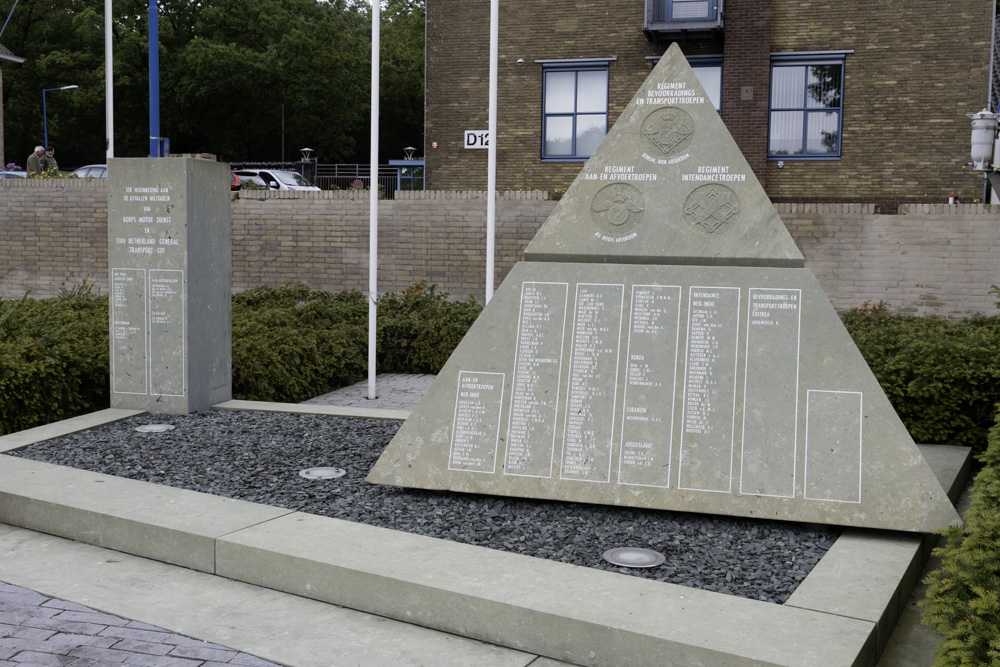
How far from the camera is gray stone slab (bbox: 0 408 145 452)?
267 inches

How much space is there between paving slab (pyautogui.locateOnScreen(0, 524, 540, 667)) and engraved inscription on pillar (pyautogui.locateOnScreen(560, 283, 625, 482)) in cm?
153

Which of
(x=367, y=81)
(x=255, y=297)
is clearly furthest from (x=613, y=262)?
(x=367, y=81)

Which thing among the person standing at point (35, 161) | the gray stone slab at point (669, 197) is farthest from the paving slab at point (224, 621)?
the person standing at point (35, 161)

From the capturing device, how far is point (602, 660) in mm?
3730

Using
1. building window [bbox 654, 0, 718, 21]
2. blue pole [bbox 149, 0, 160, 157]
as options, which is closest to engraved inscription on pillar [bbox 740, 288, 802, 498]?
blue pole [bbox 149, 0, 160, 157]

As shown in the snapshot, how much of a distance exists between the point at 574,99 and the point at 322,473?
1788 centimetres

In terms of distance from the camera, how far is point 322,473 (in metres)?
6.02

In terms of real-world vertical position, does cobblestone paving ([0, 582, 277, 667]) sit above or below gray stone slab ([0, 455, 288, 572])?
below

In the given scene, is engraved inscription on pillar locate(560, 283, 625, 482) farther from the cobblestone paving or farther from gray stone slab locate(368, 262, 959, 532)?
the cobblestone paving

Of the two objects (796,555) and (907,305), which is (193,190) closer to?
(796,555)

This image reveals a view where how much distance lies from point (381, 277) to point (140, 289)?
8.26m

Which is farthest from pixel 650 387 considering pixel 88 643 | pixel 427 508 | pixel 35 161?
pixel 35 161

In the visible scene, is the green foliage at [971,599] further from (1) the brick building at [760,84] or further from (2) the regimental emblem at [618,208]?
(1) the brick building at [760,84]

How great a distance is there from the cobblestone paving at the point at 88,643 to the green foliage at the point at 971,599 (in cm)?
248
